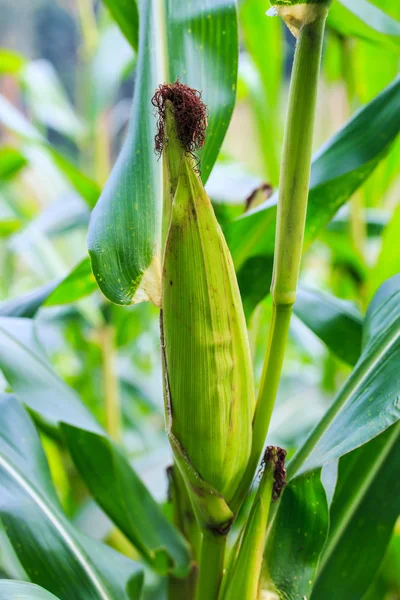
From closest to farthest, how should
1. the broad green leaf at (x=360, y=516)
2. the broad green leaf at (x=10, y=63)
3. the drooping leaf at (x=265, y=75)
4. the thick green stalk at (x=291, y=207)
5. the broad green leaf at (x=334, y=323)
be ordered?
the thick green stalk at (x=291, y=207)
the broad green leaf at (x=360, y=516)
the broad green leaf at (x=334, y=323)
the drooping leaf at (x=265, y=75)
the broad green leaf at (x=10, y=63)

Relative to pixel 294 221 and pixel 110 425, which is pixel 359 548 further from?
pixel 110 425

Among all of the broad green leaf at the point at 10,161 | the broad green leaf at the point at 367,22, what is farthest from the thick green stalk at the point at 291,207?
the broad green leaf at the point at 10,161

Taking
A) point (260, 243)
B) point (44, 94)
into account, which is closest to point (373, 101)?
point (260, 243)

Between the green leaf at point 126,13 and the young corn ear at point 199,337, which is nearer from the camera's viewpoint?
the young corn ear at point 199,337

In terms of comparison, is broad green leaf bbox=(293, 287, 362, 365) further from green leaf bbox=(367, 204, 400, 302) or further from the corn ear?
the corn ear

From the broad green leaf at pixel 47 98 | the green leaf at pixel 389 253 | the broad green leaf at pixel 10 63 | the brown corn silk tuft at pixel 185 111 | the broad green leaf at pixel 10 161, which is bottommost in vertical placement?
the green leaf at pixel 389 253

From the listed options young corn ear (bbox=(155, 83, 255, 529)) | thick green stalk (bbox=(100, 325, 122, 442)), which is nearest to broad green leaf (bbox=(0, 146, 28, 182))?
thick green stalk (bbox=(100, 325, 122, 442))

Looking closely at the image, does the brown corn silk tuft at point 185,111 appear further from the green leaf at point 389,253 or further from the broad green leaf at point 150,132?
the green leaf at point 389,253
